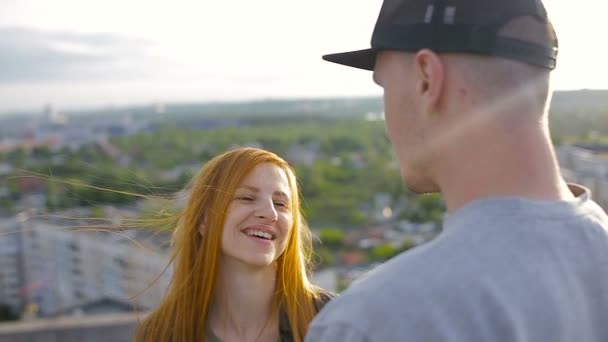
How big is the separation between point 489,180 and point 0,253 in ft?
70.2

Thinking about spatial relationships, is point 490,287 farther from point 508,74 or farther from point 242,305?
point 242,305

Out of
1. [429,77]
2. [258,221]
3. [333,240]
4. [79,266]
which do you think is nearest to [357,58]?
[429,77]

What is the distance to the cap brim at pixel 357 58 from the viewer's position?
1.01 m

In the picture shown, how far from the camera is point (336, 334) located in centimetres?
77

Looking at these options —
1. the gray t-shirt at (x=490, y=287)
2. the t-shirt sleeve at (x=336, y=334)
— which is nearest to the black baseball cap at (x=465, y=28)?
the gray t-shirt at (x=490, y=287)

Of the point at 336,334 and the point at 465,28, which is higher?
the point at 465,28

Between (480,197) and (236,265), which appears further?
(236,265)

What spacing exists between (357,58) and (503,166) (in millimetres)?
285

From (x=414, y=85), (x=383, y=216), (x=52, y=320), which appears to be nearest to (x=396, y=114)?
(x=414, y=85)

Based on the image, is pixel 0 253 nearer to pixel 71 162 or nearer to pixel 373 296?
pixel 71 162

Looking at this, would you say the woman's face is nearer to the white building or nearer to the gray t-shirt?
the white building

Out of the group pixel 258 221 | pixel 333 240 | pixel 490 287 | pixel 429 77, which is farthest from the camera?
pixel 333 240

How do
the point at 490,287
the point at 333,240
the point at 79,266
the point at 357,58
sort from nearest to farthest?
the point at 490,287 < the point at 357,58 < the point at 79,266 < the point at 333,240

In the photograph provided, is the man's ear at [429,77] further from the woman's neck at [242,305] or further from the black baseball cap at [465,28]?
the woman's neck at [242,305]
